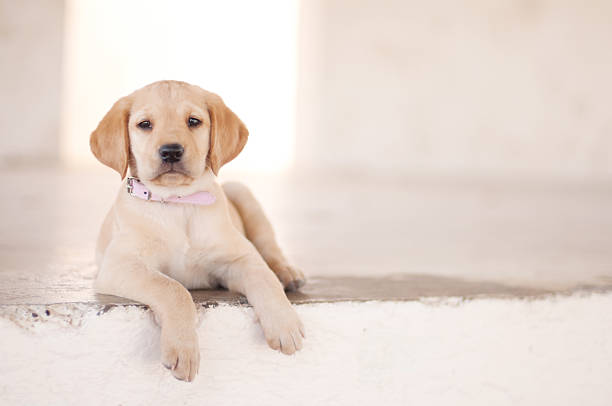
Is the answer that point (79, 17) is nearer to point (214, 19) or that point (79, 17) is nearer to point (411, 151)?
point (214, 19)

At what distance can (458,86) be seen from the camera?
837 centimetres

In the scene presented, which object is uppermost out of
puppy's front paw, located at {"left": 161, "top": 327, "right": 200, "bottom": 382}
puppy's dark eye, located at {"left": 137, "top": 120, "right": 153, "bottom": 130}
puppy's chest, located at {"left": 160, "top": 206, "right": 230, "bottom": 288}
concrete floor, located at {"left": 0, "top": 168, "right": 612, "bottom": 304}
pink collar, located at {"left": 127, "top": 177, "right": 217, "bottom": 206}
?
puppy's dark eye, located at {"left": 137, "top": 120, "right": 153, "bottom": 130}

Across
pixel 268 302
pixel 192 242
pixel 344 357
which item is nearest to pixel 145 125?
pixel 192 242

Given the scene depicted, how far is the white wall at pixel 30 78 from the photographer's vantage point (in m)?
7.62

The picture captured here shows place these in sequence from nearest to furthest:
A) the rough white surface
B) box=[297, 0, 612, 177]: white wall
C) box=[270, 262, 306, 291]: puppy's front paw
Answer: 1. the rough white surface
2. box=[270, 262, 306, 291]: puppy's front paw
3. box=[297, 0, 612, 177]: white wall

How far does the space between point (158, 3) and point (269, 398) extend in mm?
6714

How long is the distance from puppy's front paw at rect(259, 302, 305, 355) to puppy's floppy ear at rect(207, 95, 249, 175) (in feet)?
1.47

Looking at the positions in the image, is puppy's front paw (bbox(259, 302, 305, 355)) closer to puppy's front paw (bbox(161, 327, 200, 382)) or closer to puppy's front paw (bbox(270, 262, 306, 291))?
puppy's front paw (bbox(161, 327, 200, 382))

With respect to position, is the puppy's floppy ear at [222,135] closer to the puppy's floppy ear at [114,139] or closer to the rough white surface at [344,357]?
the puppy's floppy ear at [114,139]

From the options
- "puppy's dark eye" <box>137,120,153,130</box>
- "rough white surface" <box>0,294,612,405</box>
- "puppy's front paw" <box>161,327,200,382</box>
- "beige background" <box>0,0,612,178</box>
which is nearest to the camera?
"puppy's front paw" <box>161,327,200,382</box>

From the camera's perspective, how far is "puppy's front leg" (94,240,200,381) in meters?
1.70

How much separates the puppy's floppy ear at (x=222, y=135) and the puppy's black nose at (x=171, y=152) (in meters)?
0.16

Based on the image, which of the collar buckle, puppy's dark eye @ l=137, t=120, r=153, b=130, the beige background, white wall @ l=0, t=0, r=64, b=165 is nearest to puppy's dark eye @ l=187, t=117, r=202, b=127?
puppy's dark eye @ l=137, t=120, r=153, b=130

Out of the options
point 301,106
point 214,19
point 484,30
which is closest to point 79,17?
point 214,19
